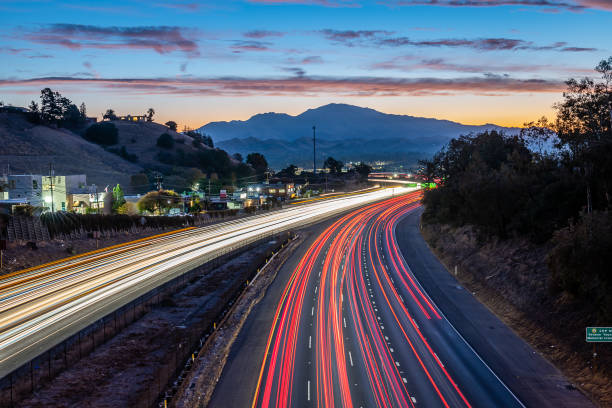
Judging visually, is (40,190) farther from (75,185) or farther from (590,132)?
(590,132)

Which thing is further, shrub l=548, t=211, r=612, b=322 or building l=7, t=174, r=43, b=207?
building l=7, t=174, r=43, b=207

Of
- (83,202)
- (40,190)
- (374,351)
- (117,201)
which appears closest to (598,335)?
(374,351)

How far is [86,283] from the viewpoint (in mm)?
Result: 34594

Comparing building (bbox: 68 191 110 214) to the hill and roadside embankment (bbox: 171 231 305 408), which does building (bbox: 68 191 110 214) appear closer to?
the hill

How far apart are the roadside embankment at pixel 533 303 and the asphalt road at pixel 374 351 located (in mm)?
908

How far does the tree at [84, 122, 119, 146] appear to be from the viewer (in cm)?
18362

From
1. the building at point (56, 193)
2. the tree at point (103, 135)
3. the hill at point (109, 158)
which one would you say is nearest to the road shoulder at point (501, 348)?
the building at point (56, 193)

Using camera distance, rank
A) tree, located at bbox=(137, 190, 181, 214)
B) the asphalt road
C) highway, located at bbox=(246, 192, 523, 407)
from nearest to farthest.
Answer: highway, located at bbox=(246, 192, 523, 407), the asphalt road, tree, located at bbox=(137, 190, 181, 214)

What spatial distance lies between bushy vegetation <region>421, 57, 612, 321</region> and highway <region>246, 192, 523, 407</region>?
23.8ft

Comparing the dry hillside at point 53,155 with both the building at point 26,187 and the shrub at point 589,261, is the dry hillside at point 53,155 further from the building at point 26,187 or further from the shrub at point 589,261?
the shrub at point 589,261

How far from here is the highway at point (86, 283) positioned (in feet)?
82.5

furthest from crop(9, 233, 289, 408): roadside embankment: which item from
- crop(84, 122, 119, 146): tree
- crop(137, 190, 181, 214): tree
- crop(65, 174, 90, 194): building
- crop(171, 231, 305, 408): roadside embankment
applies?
crop(84, 122, 119, 146): tree

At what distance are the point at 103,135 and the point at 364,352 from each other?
592 feet

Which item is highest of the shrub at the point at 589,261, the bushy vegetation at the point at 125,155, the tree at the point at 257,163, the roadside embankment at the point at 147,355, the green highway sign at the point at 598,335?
the bushy vegetation at the point at 125,155
